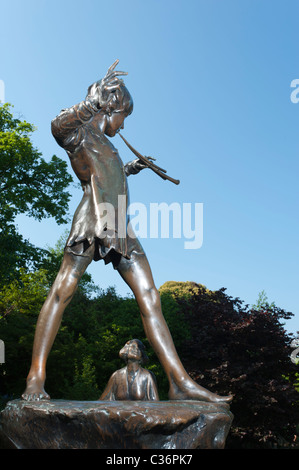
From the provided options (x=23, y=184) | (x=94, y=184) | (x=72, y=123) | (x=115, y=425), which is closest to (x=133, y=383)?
(x=115, y=425)

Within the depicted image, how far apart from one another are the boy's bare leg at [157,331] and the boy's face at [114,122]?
1.38m

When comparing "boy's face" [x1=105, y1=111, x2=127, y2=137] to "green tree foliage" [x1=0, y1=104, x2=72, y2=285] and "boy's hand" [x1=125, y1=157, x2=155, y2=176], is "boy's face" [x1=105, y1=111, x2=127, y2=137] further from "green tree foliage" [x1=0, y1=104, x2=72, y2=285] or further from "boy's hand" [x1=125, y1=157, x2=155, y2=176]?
"green tree foliage" [x1=0, y1=104, x2=72, y2=285]

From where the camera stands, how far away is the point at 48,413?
144 inches

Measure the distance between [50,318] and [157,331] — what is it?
3.10 feet

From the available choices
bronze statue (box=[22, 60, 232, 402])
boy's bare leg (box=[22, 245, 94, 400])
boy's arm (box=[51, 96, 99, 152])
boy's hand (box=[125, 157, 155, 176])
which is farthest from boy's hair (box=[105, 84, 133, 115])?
boy's bare leg (box=[22, 245, 94, 400])

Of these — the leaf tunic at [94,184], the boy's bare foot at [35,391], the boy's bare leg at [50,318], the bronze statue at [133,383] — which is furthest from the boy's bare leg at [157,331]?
the boy's bare foot at [35,391]

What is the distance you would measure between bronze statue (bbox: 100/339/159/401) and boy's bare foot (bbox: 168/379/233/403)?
715 millimetres

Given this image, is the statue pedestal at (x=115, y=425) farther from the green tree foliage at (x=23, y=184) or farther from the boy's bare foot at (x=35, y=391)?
the green tree foliage at (x=23, y=184)

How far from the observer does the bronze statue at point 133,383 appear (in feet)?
15.8

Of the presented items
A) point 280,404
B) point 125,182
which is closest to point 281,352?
point 280,404

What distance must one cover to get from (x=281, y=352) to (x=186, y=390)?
11.1 m

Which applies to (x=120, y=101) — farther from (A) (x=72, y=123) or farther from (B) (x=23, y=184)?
(B) (x=23, y=184)

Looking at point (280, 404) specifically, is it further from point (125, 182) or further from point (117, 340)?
point (125, 182)
